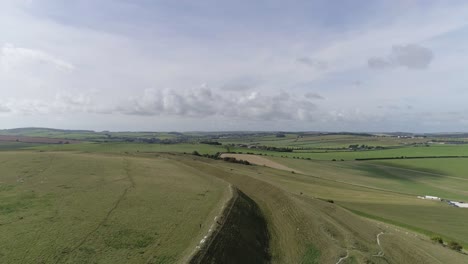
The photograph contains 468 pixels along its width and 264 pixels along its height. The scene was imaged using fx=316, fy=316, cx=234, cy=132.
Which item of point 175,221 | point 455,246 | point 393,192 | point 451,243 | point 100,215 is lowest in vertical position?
point 393,192

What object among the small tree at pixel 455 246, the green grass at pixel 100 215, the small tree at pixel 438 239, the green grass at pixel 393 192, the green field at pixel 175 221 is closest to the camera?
the green grass at pixel 100 215

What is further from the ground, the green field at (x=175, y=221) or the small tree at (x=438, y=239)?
the green field at (x=175, y=221)

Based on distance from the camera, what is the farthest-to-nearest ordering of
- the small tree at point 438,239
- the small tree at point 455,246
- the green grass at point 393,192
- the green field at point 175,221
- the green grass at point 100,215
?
the green grass at point 393,192, the small tree at point 438,239, the small tree at point 455,246, the green field at point 175,221, the green grass at point 100,215

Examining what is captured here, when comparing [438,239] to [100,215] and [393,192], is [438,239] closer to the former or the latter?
[100,215]

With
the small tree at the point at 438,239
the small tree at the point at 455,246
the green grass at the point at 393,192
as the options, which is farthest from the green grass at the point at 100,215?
the small tree at the point at 455,246

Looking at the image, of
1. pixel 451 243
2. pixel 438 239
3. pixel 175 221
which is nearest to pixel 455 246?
pixel 451 243

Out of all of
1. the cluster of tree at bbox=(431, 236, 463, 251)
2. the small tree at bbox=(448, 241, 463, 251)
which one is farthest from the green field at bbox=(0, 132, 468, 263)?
the small tree at bbox=(448, 241, 463, 251)

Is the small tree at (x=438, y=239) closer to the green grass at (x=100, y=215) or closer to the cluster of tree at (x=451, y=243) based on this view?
the cluster of tree at (x=451, y=243)

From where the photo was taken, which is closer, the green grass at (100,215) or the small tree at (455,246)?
the green grass at (100,215)

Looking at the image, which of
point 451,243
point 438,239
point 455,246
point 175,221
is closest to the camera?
point 175,221

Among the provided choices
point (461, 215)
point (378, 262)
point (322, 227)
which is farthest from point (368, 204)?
point (378, 262)

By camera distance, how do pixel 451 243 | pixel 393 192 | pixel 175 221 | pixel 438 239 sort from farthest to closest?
pixel 393 192
pixel 438 239
pixel 451 243
pixel 175 221

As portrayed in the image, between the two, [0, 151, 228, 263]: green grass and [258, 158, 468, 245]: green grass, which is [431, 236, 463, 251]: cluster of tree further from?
[0, 151, 228, 263]: green grass
